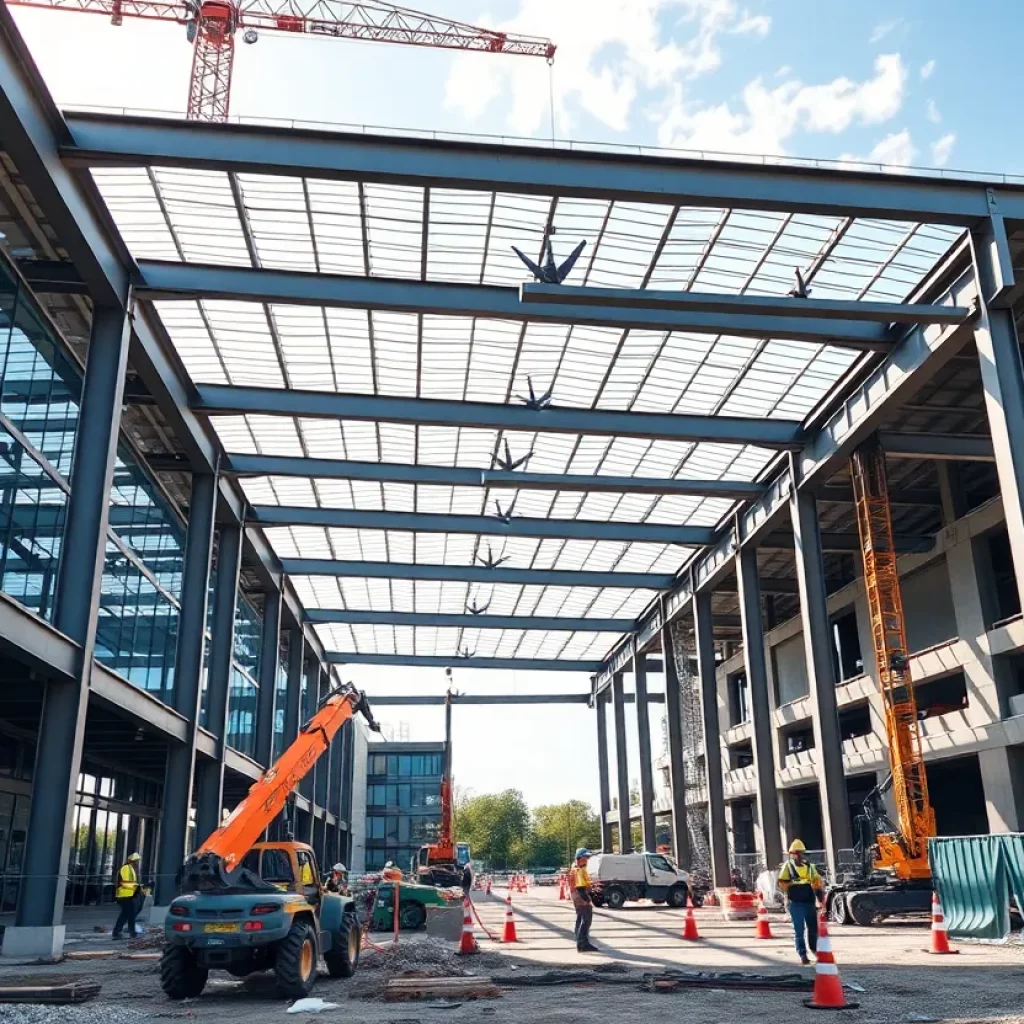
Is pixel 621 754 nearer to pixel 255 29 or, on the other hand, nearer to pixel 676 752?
pixel 676 752

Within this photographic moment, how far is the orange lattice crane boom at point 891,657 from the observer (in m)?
27.3

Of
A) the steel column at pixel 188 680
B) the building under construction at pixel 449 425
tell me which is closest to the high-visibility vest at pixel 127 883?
the building under construction at pixel 449 425

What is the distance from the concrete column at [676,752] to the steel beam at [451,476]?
54.7ft

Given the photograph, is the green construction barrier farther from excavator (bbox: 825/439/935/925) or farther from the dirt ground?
excavator (bbox: 825/439/935/925)

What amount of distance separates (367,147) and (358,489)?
1877 centimetres

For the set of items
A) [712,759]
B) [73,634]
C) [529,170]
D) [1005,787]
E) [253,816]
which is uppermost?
[529,170]

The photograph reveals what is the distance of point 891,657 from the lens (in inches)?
1142

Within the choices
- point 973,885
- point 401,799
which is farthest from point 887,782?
point 401,799

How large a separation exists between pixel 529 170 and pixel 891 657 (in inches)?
694

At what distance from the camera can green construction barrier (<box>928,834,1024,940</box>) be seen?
62.7 ft

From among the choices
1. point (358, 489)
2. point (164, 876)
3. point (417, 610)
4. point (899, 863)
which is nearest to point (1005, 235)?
point (899, 863)

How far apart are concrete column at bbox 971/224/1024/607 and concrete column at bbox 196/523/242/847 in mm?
22991

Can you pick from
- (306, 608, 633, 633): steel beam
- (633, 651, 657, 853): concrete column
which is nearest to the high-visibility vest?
(306, 608, 633, 633): steel beam

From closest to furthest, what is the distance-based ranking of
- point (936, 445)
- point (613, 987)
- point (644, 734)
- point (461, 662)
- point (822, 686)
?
point (613, 987) < point (936, 445) < point (822, 686) < point (644, 734) < point (461, 662)
